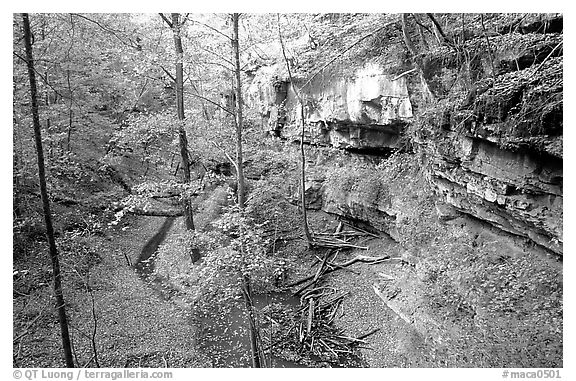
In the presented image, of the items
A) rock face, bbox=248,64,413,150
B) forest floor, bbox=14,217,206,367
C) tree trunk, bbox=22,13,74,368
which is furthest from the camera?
rock face, bbox=248,64,413,150

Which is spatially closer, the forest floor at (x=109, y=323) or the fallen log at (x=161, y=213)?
the forest floor at (x=109, y=323)

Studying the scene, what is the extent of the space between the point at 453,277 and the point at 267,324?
4227 mm

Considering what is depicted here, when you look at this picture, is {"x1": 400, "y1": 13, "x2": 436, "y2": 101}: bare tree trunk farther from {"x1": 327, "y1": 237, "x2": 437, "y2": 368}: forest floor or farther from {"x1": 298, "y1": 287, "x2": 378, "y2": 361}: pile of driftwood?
{"x1": 298, "y1": 287, "x2": 378, "y2": 361}: pile of driftwood

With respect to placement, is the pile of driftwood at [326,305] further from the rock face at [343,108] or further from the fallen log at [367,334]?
the rock face at [343,108]

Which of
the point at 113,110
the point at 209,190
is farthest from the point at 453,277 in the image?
the point at 113,110

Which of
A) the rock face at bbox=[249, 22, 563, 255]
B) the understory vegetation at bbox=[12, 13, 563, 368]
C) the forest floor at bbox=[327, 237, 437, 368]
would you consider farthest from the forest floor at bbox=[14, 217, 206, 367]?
the rock face at bbox=[249, 22, 563, 255]

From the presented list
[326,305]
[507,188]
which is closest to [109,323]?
[326,305]

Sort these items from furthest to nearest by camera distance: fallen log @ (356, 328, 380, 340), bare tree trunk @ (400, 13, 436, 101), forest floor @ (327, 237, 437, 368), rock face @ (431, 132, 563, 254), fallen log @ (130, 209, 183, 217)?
1. fallen log @ (130, 209, 183, 217)
2. bare tree trunk @ (400, 13, 436, 101)
3. fallen log @ (356, 328, 380, 340)
4. forest floor @ (327, 237, 437, 368)
5. rock face @ (431, 132, 563, 254)

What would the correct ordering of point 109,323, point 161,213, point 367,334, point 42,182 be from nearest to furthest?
1. point 42,182
2. point 367,334
3. point 109,323
4. point 161,213

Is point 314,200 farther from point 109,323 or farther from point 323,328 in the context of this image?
point 109,323

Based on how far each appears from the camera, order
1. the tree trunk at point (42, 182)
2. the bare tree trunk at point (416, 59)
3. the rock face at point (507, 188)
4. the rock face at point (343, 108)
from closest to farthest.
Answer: the tree trunk at point (42, 182) → the rock face at point (507, 188) → the bare tree trunk at point (416, 59) → the rock face at point (343, 108)

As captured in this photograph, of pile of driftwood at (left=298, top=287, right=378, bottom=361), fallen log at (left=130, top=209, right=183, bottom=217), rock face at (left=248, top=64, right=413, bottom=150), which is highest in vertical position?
rock face at (left=248, top=64, right=413, bottom=150)

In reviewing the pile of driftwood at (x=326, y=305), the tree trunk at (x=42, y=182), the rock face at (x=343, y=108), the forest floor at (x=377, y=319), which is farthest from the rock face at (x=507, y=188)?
the tree trunk at (x=42, y=182)

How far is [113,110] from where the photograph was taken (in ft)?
48.9
